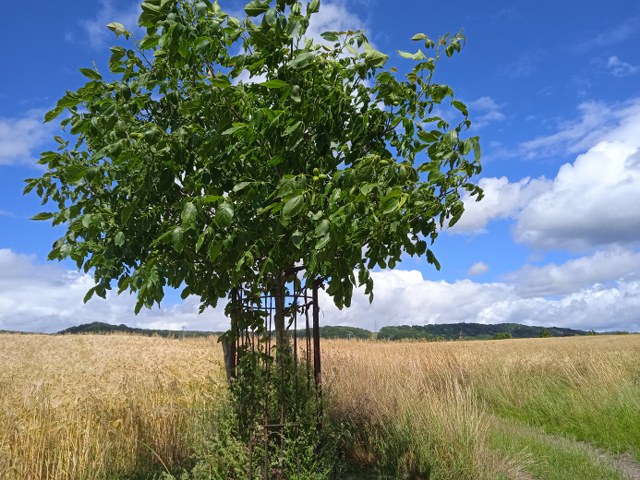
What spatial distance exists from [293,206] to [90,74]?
7.68 feet

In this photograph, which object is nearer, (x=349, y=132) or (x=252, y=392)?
(x=349, y=132)

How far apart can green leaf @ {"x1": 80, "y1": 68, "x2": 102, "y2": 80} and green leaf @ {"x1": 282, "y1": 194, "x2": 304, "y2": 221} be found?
7.37ft

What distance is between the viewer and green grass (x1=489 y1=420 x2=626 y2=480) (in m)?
7.59

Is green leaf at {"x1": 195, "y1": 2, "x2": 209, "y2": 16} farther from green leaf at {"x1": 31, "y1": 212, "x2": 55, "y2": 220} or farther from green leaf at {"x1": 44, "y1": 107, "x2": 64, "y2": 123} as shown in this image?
green leaf at {"x1": 31, "y1": 212, "x2": 55, "y2": 220}

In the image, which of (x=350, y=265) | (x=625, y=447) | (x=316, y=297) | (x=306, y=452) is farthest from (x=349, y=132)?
(x=625, y=447)

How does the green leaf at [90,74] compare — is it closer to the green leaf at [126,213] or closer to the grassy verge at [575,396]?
the green leaf at [126,213]

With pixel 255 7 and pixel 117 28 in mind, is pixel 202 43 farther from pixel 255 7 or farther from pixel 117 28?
pixel 117 28

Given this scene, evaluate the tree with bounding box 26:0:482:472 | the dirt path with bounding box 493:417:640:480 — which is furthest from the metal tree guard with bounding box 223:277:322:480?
the dirt path with bounding box 493:417:640:480

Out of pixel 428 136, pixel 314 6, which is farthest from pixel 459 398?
pixel 314 6

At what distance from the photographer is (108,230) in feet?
16.9

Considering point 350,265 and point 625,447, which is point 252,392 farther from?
point 625,447

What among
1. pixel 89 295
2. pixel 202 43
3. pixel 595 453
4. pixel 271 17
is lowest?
pixel 595 453

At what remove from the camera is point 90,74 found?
4.29m

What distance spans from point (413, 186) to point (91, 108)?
3.11 m
